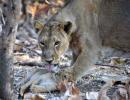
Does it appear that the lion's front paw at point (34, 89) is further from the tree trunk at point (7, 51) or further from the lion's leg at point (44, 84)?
the tree trunk at point (7, 51)

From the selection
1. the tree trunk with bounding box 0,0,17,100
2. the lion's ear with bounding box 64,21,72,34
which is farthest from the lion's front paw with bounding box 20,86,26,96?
the lion's ear with bounding box 64,21,72,34

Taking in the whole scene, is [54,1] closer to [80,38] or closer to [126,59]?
[126,59]

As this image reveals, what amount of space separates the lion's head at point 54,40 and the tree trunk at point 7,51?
718 millimetres

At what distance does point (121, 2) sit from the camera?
5.78 m

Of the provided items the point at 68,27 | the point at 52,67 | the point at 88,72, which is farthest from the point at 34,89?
the point at 88,72

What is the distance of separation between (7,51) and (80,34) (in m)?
1.34

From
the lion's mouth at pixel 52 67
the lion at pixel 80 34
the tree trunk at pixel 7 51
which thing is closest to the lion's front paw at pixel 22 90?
the lion at pixel 80 34

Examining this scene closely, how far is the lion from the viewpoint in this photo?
493cm

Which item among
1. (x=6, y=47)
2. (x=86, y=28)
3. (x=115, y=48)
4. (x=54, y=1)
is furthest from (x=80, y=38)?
(x=54, y=1)

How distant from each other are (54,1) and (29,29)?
1.46 m

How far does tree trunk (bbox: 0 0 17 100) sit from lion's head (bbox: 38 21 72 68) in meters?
0.72

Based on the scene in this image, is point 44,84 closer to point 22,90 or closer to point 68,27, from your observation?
point 22,90

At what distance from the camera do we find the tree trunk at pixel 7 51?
12.8 ft

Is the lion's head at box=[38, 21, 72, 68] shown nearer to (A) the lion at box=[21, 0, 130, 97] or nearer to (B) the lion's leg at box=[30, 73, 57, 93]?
(A) the lion at box=[21, 0, 130, 97]
